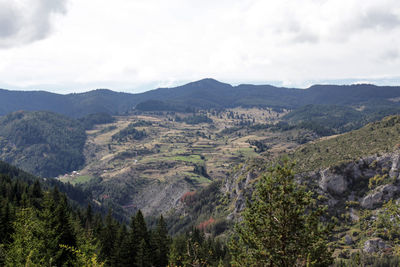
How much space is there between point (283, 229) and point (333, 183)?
18373 centimetres

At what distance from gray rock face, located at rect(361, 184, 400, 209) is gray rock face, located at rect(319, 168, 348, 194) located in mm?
15682

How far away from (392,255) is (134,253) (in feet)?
474

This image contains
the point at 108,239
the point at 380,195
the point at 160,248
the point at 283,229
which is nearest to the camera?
the point at 283,229

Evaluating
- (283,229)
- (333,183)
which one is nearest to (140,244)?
(283,229)

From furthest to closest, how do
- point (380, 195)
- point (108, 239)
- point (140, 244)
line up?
point (380, 195) → point (108, 239) → point (140, 244)

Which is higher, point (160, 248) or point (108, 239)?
point (108, 239)

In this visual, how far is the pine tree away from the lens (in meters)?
25.4

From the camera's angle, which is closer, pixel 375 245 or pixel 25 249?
pixel 25 249

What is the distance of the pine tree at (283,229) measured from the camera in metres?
25.4

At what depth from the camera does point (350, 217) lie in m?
179

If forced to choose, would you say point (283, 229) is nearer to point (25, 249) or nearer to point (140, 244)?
point (25, 249)

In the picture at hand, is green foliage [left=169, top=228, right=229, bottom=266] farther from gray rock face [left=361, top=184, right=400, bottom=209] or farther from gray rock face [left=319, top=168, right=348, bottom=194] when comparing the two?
gray rock face [left=361, top=184, right=400, bottom=209]

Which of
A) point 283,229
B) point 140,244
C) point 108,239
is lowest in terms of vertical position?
point 108,239

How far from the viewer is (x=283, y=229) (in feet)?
86.3
